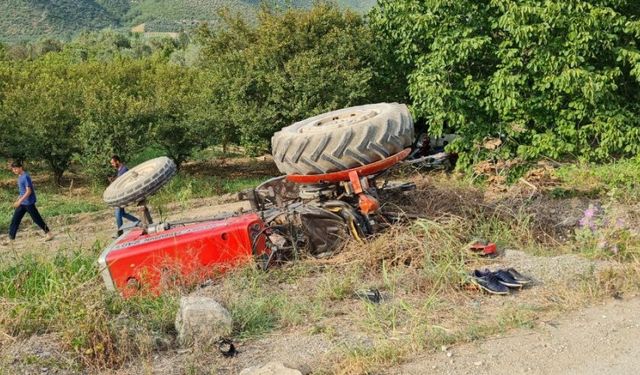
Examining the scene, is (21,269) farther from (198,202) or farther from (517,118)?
(517,118)

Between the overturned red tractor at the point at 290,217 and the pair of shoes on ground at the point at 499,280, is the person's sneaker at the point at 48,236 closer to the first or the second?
the overturned red tractor at the point at 290,217

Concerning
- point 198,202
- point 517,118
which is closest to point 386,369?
point 517,118

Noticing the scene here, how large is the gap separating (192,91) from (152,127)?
2.31 m

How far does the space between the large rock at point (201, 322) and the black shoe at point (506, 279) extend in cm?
214

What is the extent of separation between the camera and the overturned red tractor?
5336 mm

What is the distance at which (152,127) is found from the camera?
16.5 metres

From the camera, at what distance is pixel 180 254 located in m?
5.38

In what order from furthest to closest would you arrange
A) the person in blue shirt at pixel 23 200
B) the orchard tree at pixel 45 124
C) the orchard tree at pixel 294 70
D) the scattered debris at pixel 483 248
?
the orchard tree at pixel 45 124 < the orchard tree at pixel 294 70 < the person in blue shirt at pixel 23 200 < the scattered debris at pixel 483 248

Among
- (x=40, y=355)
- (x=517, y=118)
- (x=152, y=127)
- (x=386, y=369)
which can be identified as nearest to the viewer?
(x=386, y=369)

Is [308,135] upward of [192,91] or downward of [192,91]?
upward

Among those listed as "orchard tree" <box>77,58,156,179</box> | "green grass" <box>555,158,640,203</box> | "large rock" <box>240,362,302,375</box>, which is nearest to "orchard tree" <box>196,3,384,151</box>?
"orchard tree" <box>77,58,156,179</box>

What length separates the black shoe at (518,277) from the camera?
4961mm

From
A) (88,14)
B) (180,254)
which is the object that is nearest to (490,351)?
(180,254)

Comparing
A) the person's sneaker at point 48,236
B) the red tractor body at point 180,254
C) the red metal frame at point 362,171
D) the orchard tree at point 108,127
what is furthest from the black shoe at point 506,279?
the orchard tree at point 108,127
